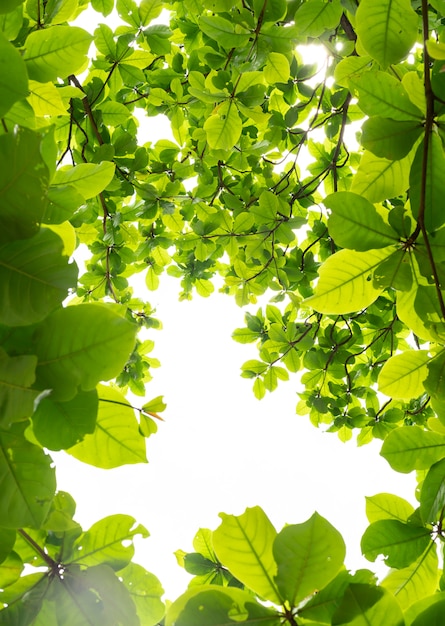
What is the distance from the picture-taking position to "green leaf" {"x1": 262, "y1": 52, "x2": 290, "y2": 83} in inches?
68.1

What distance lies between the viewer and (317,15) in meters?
1.55

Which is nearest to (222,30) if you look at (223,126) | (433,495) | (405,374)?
(223,126)

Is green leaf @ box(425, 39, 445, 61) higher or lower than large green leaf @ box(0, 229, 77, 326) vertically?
higher

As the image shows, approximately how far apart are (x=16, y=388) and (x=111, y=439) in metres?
0.28

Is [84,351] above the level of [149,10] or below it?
below

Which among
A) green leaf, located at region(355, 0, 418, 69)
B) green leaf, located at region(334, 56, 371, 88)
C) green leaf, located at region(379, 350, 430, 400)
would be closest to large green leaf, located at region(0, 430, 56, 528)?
green leaf, located at region(379, 350, 430, 400)

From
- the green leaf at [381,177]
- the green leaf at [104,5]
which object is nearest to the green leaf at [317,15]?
the green leaf at [381,177]

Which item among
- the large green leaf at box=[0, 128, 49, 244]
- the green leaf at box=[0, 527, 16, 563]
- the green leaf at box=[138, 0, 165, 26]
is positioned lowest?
the green leaf at box=[0, 527, 16, 563]

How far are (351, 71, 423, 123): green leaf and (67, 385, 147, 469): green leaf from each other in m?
0.75

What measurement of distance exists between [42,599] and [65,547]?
0.29ft

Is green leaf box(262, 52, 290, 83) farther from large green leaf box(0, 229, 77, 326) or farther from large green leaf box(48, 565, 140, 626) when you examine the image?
large green leaf box(48, 565, 140, 626)

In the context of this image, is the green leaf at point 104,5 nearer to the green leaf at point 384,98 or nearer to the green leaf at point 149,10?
the green leaf at point 149,10

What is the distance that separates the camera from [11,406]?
23.9 inches

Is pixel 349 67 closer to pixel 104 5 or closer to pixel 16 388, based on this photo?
pixel 16 388
